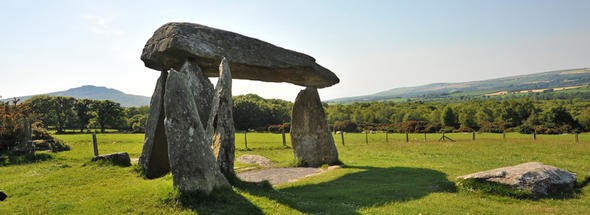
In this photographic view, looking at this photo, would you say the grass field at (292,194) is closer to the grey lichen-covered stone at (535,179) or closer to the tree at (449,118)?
the grey lichen-covered stone at (535,179)

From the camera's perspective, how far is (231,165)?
1369cm

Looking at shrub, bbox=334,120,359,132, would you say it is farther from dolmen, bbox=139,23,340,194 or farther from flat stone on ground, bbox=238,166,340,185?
flat stone on ground, bbox=238,166,340,185

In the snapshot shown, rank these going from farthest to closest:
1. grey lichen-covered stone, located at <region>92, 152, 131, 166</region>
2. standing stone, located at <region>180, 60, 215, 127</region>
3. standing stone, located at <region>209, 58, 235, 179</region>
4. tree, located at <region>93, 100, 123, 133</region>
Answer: tree, located at <region>93, 100, 123, 133</region>, grey lichen-covered stone, located at <region>92, 152, 131, 166</region>, standing stone, located at <region>180, 60, 215, 127</region>, standing stone, located at <region>209, 58, 235, 179</region>

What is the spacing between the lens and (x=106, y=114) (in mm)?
61812

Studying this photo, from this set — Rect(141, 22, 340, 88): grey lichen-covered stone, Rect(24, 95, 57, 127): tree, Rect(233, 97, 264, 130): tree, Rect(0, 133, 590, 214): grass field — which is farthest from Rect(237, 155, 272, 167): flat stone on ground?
Rect(24, 95, 57, 127): tree

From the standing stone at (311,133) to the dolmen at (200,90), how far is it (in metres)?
1.34

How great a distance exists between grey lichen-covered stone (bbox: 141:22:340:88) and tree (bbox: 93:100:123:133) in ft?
167

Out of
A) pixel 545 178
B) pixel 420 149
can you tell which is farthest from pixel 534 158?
pixel 545 178

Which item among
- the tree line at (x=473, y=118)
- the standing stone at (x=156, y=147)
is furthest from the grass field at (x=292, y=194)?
the tree line at (x=473, y=118)

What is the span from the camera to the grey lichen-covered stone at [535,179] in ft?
41.7

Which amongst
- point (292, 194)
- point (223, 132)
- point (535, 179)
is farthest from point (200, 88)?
point (535, 179)

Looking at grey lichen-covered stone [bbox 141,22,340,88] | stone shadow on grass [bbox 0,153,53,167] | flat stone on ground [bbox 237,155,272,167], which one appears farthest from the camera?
flat stone on ground [bbox 237,155,272,167]

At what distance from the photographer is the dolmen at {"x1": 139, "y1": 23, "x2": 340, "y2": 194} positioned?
34.7ft

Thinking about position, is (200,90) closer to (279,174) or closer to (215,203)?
(279,174)
